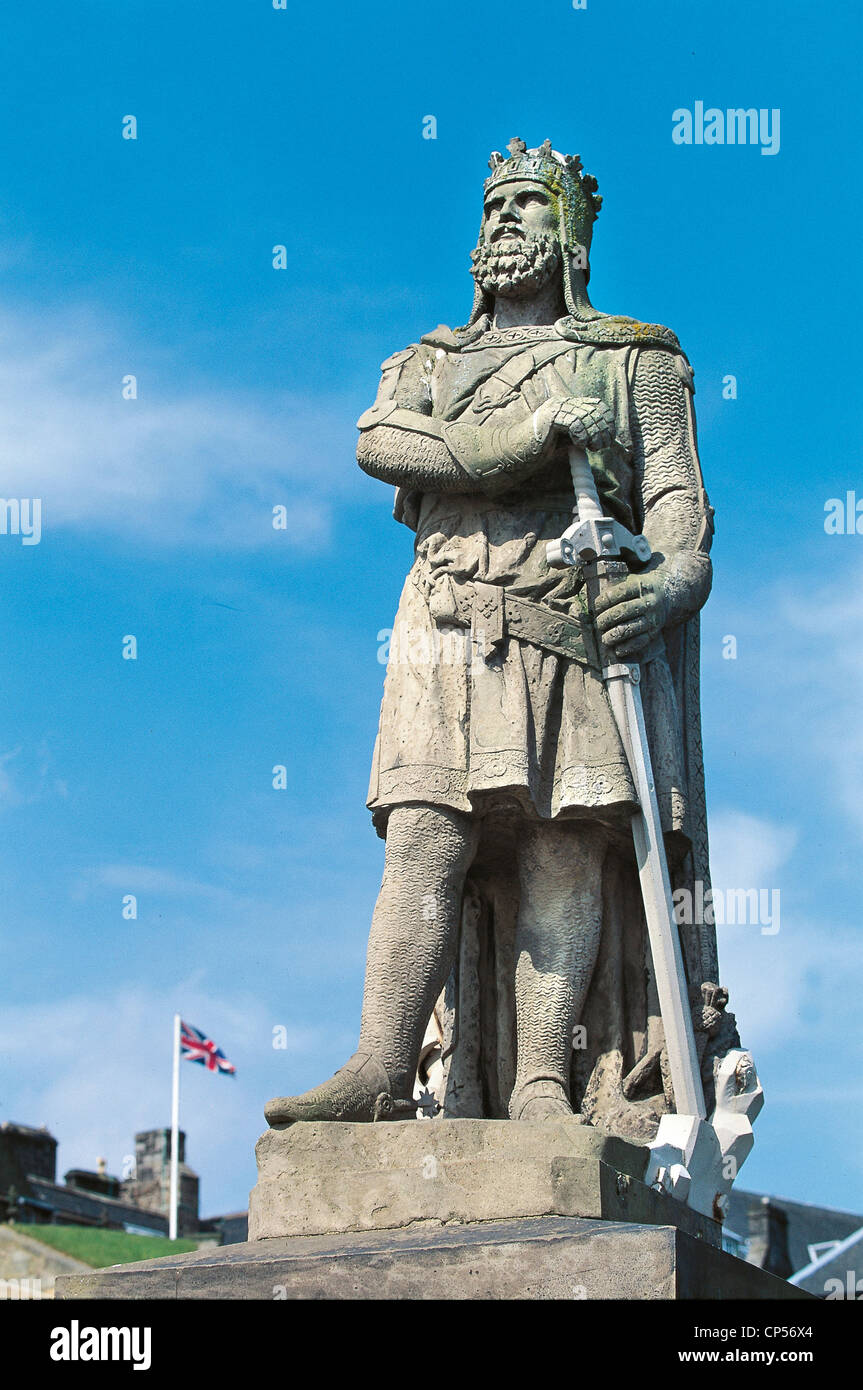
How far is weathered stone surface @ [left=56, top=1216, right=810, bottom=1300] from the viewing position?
8.07m

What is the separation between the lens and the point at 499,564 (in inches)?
409

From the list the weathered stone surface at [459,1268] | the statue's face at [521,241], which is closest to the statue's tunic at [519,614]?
the statue's face at [521,241]

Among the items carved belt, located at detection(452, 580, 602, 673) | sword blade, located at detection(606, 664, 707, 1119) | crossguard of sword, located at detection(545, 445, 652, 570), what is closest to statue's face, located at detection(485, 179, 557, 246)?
crossguard of sword, located at detection(545, 445, 652, 570)

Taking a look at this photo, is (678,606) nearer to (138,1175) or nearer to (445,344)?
(445,344)

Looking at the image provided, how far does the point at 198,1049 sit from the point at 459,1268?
31520mm

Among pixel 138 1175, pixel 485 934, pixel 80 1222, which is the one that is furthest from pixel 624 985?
pixel 138 1175

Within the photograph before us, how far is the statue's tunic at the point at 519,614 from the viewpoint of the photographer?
10.1m

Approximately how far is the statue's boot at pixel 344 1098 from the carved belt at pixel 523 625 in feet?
7.03

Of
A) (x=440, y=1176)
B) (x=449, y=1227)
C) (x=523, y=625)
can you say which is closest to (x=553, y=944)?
(x=523, y=625)

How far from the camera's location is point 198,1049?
3906 centimetres

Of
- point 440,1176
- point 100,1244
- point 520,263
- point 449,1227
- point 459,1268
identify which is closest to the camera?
point 459,1268

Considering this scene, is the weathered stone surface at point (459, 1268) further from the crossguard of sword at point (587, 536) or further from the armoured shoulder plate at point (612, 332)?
the armoured shoulder plate at point (612, 332)

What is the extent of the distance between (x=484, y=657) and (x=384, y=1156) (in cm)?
258

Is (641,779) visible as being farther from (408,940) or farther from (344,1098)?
(344,1098)
